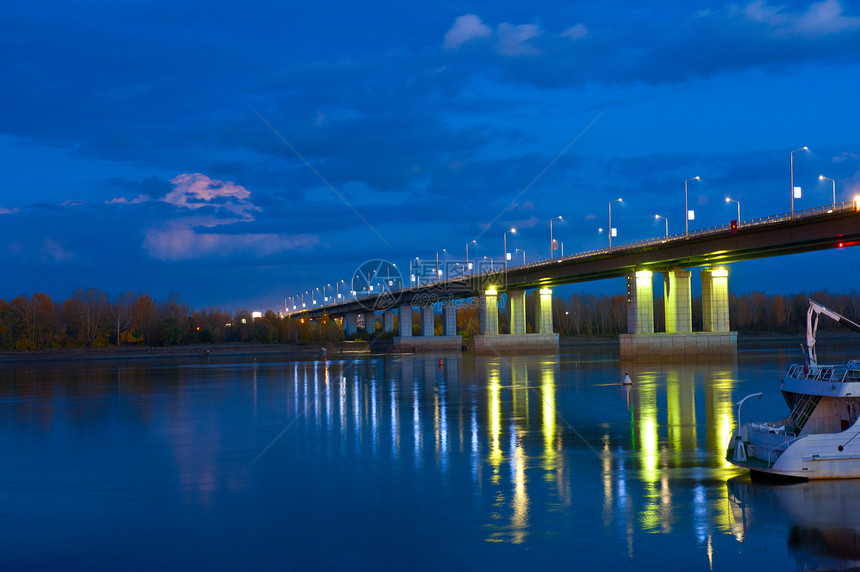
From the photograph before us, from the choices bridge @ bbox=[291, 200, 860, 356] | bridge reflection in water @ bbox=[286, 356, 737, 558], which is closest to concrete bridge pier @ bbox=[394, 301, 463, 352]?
bridge @ bbox=[291, 200, 860, 356]

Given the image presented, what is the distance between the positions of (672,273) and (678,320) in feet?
23.0

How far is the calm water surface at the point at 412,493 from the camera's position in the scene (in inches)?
687

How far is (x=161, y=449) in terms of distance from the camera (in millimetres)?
32906

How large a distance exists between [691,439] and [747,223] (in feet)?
235

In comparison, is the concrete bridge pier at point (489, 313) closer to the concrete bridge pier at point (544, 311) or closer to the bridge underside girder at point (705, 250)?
the bridge underside girder at point (705, 250)

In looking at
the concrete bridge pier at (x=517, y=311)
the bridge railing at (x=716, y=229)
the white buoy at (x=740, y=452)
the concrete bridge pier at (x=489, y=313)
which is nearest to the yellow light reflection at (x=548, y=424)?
the white buoy at (x=740, y=452)

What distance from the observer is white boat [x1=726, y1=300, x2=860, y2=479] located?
904 inches

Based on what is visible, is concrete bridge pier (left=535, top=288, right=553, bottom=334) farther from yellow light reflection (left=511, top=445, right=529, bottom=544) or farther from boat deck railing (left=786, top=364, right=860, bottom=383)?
boat deck railing (left=786, top=364, right=860, bottom=383)

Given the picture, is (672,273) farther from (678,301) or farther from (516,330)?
(516,330)

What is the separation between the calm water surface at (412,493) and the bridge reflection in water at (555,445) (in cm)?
11

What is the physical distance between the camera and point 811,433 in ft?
79.4

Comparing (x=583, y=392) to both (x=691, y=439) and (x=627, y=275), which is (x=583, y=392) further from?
(x=627, y=275)

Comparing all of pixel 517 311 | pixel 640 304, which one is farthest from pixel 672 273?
pixel 517 311

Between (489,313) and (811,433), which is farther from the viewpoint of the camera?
(489,313)
